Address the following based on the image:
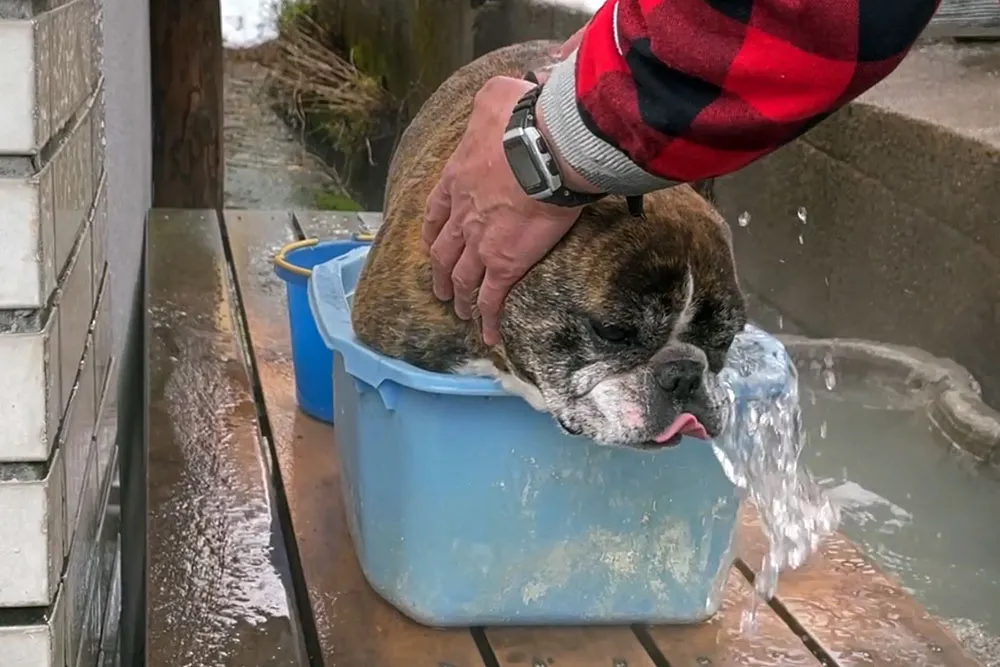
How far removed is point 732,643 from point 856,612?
24 cm

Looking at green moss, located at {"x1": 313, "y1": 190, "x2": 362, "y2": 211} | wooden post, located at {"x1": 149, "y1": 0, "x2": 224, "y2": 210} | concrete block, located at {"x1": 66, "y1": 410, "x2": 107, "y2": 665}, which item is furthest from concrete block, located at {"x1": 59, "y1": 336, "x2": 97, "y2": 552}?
green moss, located at {"x1": 313, "y1": 190, "x2": 362, "y2": 211}

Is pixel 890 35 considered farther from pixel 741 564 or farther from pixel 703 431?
pixel 741 564

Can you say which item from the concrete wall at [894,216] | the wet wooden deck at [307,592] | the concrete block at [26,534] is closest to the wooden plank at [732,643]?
the wet wooden deck at [307,592]

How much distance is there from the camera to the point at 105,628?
1.88 m

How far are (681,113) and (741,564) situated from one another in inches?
42.1

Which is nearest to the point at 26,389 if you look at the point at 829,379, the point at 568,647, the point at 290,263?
the point at 568,647

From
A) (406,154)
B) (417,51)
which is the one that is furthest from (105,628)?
(417,51)

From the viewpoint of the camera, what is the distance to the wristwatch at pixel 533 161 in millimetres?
1338

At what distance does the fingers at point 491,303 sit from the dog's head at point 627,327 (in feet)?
0.05

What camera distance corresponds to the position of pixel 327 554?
1914 mm

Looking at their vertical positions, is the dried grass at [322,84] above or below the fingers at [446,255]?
below

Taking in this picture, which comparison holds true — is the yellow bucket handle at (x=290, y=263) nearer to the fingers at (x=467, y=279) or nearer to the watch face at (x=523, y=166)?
the fingers at (x=467, y=279)

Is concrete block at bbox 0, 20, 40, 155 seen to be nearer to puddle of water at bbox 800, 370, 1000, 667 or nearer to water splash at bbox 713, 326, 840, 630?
water splash at bbox 713, 326, 840, 630

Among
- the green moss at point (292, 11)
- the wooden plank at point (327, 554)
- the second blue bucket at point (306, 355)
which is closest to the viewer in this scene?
the wooden plank at point (327, 554)
